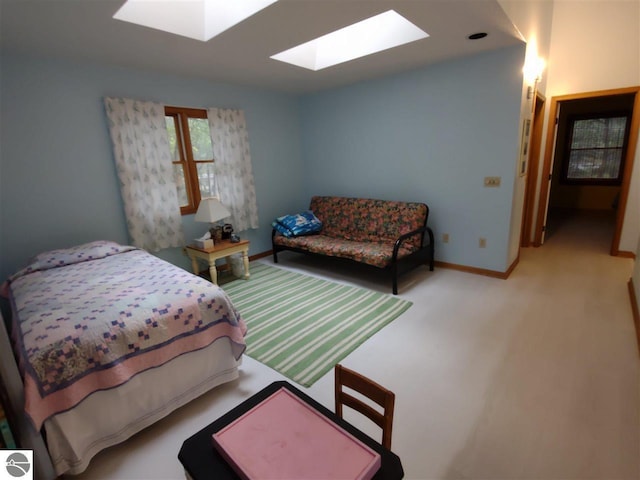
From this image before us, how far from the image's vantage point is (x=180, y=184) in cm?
374

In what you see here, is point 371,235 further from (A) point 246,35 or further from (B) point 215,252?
(A) point 246,35

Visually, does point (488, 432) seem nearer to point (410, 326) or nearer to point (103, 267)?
point (410, 326)

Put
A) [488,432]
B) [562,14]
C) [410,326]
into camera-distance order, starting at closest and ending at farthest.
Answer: [488,432], [410,326], [562,14]

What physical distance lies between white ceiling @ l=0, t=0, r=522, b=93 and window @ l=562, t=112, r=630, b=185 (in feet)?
15.3

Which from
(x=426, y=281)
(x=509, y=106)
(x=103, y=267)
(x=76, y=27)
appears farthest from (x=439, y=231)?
(x=76, y=27)

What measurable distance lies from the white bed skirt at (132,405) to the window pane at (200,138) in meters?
2.63

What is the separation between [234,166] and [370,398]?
3.57 m

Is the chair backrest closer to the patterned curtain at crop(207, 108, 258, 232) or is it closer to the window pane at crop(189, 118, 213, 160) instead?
the patterned curtain at crop(207, 108, 258, 232)

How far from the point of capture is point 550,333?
8.02ft

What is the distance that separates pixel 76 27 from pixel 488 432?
11.9 ft

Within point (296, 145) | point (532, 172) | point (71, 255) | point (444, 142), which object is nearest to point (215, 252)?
point (71, 255)

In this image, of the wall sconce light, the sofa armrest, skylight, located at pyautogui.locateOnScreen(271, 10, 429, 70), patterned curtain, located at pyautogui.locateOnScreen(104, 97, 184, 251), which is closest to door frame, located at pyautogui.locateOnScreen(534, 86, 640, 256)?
the wall sconce light

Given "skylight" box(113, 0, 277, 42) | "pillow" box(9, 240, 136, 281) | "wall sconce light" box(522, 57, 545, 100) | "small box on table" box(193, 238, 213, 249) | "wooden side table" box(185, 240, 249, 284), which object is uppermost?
"skylight" box(113, 0, 277, 42)

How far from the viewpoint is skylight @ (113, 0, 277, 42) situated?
212 cm
